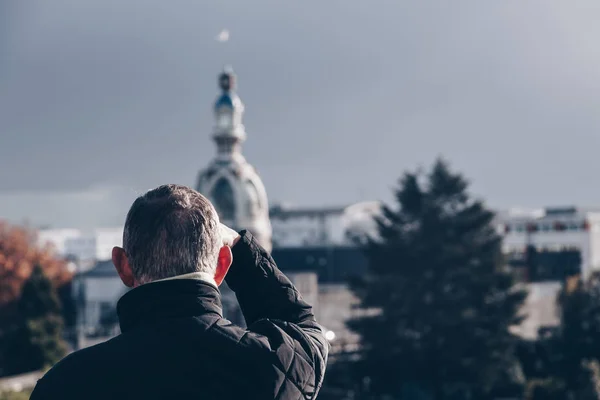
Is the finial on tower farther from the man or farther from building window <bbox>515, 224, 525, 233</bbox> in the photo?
the man

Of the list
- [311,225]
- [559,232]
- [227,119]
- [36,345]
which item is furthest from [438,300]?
[311,225]

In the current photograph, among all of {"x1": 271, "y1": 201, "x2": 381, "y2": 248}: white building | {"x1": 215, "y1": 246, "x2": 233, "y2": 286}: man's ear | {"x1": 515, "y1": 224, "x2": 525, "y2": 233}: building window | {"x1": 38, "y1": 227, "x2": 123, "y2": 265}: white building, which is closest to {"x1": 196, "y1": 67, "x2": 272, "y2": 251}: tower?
{"x1": 515, "y1": 224, "x2": 525, "y2": 233}: building window

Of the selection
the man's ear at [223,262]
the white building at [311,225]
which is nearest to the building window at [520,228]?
the white building at [311,225]

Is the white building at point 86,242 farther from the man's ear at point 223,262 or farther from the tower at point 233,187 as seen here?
the man's ear at point 223,262

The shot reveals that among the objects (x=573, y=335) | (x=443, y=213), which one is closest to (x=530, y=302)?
(x=443, y=213)

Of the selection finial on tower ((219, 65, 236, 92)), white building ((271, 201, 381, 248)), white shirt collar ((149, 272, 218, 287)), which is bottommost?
white shirt collar ((149, 272, 218, 287))

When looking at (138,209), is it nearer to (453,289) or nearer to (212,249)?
(212,249)

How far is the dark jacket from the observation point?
3193mm

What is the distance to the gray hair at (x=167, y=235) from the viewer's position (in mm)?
3305

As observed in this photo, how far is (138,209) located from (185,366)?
0.43 meters

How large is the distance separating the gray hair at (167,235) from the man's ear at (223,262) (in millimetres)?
87

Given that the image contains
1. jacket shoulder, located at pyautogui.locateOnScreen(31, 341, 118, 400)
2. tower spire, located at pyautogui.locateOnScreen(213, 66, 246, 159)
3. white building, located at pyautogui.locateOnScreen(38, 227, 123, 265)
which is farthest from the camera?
white building, located at pyautogui.locateOnScreen(38, 227, 123, 265)

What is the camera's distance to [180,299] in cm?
332

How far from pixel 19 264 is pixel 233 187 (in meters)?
14.4
